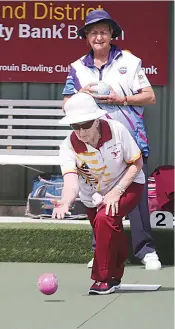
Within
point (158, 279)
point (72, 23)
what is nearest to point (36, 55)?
point (72, 23)

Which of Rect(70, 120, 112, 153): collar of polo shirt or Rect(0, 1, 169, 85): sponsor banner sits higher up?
Rect(0, 1, 169, 85): sponsor banner

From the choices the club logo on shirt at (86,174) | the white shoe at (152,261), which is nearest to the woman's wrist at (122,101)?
the club logo on shirt at (86,174)

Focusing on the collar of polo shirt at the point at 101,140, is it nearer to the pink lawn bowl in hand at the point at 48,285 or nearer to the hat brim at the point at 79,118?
the hat brim at the point at 79,118

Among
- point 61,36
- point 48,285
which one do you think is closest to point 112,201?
point 48,285

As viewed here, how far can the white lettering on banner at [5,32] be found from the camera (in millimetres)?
9180

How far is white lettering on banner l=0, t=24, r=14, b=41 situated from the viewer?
30.1ft

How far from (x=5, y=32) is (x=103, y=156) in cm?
348

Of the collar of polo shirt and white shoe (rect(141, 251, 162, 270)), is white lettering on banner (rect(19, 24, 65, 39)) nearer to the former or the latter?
white shoe (rect(141, 251, 162, 270))

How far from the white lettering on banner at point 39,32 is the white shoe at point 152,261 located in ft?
8.75

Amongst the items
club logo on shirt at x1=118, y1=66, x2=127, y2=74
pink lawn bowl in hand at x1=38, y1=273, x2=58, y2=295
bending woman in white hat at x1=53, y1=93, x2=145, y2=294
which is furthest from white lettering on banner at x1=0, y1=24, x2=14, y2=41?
pink lawn bowl in hand at x1=38, y1=273, x2=58, y2=295

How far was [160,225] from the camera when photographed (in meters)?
7.62

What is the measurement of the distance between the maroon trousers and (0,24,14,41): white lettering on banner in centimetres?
333

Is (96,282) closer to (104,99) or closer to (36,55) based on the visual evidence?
(104,99)

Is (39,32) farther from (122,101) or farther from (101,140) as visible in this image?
(101,140)
